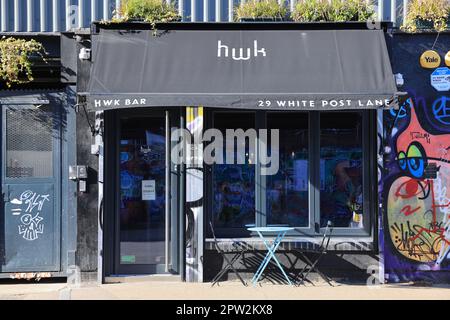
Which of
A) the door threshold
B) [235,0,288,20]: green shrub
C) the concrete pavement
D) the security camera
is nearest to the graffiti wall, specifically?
the concrete pavement

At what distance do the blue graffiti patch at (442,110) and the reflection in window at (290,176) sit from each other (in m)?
1.79

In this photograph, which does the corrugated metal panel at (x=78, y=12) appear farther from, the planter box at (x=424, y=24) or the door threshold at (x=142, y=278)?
the door threshold at (x=142, y=278)

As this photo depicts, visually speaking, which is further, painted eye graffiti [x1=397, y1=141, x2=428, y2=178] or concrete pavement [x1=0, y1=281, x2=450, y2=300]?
painted eye graffiti [x1=397, y1=141, x2=428, y2=178]

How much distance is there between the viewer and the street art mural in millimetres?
7500

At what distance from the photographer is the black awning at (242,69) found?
663 centimetres

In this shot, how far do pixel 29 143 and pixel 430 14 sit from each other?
5.93m

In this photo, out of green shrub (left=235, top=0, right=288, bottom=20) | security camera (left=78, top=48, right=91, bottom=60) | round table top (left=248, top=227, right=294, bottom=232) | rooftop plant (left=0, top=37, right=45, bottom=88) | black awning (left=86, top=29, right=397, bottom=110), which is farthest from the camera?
green shrub (left=235, top=0, right=288, bottom=20)

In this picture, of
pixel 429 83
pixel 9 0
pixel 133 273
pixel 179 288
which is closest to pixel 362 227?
pixel 429 83

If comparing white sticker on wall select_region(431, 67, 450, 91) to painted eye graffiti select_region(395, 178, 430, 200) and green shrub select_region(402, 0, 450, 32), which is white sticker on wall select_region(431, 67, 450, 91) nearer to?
green shrub select_region(402, 0, 450, 32)

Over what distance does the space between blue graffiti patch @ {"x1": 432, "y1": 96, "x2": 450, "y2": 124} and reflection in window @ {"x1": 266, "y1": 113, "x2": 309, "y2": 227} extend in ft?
5.86

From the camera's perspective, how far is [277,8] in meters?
7.71

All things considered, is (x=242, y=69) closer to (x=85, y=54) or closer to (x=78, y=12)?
(x=85, y=54)

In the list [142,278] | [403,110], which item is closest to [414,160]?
[403,110]

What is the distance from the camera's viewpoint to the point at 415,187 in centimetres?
751
